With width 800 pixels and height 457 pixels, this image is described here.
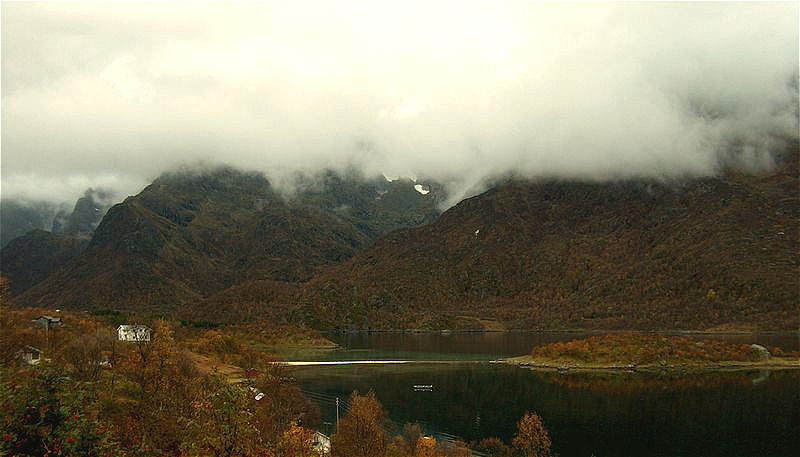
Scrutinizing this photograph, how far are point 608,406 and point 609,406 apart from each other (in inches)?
8.8

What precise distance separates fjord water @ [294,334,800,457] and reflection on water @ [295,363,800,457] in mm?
202

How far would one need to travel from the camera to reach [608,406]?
142 metres

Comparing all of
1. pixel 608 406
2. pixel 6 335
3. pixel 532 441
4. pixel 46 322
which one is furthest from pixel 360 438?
pixel 46 322

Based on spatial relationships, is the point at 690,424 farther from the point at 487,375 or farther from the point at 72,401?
the point at 72,401

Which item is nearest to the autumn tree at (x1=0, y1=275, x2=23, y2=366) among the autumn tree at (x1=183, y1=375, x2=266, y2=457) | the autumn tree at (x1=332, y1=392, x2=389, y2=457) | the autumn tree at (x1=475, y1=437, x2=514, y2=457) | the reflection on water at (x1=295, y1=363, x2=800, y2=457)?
the autumn tree at (x1=332, y1=392, x2=389, y2=457)

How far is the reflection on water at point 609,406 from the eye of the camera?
109 metres

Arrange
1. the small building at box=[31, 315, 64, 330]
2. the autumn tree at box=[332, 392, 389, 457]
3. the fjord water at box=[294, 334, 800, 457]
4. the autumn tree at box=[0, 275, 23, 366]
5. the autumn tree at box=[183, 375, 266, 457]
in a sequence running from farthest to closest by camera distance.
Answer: the small building at box=[31, 315, 64, 330], the fjord water at box=[294, 334, 800, 457], the autumn tree at box=[332, 392, 389, 457], the autumn tree at box=[0, 275, 23, 366], the autumn tree at box=[183, 375, 266, 457]

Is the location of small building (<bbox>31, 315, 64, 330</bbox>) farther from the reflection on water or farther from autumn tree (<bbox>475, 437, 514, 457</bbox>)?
autumn tree (<bbox>475, 437, 514, 457</bbox>)

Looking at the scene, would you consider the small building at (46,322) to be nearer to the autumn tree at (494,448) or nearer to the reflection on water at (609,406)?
the reflection on water at (609,406)

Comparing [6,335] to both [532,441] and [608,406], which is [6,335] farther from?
[608,406]

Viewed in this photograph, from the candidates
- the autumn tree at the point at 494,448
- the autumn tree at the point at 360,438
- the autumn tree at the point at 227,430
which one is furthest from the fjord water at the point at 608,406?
the autumn tree at the point at 227,430

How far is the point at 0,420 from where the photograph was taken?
959 inches

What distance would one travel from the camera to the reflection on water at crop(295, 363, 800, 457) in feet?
358

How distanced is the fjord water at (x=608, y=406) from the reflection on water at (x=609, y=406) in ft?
0.66
